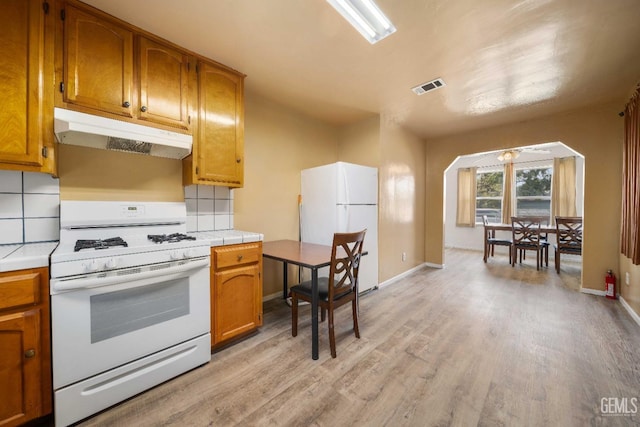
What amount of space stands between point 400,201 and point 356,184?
1254 millimetres

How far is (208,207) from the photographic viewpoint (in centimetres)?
241

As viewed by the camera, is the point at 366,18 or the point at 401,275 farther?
the point at 401,275

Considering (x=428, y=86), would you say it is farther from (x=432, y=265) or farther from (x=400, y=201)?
(x=432, y=265)

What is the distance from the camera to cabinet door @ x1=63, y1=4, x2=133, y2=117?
4.99 ft

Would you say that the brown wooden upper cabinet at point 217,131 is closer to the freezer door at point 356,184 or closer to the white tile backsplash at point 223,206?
the white tile backsplash at point 223,206

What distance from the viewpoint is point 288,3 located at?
1559mm

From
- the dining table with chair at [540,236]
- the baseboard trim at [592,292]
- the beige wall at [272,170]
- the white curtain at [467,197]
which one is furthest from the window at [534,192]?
the beige wall at [272,170]

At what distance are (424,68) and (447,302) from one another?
2.63 meters

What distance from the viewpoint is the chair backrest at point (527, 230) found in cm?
450

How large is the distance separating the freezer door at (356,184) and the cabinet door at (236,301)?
54.7 inches

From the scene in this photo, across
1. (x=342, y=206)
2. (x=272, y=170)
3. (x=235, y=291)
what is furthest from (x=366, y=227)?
(x=235, y=291)

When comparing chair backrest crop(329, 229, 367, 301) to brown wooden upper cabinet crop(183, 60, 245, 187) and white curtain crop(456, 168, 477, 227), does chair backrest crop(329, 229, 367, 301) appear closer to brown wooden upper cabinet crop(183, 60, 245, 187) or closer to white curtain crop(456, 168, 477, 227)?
brown wooden upper cabinet crop(183, 60, 245, 187)

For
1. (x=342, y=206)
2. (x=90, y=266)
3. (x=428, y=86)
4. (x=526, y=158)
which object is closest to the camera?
(x=90, y=266)

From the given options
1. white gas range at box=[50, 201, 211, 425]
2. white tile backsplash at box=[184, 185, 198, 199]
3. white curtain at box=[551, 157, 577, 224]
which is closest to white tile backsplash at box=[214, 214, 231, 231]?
white tile backsplash at box=[184, 185, 198, 199]
